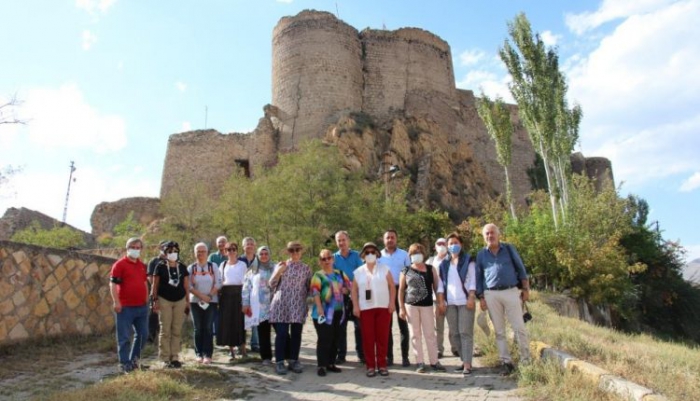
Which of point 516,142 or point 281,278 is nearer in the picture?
point 281,278

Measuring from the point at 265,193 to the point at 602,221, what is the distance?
1235 cm

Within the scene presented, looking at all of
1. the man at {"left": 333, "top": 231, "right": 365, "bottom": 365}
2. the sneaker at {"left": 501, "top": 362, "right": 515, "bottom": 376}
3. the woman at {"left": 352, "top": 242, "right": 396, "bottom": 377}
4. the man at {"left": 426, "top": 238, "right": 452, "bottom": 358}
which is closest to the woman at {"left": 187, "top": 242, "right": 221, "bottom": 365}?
the man at {"left": 333, "top": 231, "right": 365, "bottom": 365}

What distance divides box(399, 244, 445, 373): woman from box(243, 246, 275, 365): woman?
5.96 ft

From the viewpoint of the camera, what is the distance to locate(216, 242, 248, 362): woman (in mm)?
7730

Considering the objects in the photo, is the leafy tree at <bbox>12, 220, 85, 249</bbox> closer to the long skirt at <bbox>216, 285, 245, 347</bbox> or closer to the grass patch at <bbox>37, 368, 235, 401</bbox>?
the long skirt at <bbox>216, 285, 245, 347</bbox>

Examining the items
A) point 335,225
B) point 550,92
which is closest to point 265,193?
point 335,225

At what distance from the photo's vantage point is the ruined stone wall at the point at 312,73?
28.9 m

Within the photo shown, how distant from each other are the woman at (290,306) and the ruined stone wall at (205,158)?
912 inches

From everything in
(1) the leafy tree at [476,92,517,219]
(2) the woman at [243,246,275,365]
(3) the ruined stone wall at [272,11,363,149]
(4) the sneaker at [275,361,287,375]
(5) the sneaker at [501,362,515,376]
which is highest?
(3) the ruined stone wall at [272,11,363,149]

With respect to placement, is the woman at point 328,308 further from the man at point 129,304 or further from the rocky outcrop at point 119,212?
the rocky outcrop at point 119,212

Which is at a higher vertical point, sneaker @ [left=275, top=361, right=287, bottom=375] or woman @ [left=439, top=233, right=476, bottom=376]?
woman @ [left=439, top=233, right=476, bottom=376]

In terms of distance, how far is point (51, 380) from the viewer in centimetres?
620

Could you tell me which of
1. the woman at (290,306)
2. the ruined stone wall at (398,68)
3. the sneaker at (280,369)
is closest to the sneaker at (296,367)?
the woman at (290,306)

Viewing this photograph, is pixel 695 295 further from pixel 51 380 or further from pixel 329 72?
A: pixel 51 380
